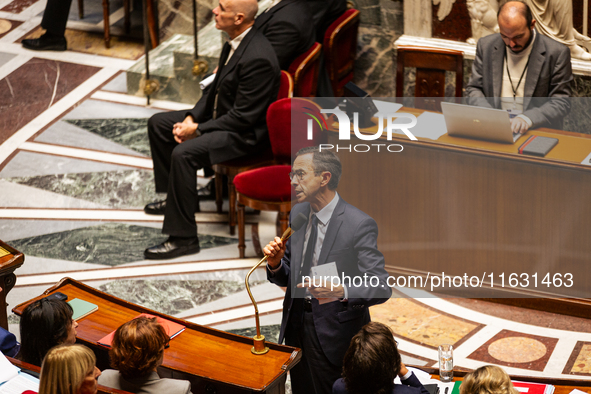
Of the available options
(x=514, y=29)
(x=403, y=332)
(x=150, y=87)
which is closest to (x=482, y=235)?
(x=403, y=332)

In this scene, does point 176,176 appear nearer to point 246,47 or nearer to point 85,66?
point 246,47

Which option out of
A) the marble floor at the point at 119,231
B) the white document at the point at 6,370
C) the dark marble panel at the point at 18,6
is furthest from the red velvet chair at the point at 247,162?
the dark marble panel at the point at 18,6

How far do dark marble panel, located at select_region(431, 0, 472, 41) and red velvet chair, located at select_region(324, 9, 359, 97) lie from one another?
73 cm

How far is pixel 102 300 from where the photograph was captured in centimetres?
362

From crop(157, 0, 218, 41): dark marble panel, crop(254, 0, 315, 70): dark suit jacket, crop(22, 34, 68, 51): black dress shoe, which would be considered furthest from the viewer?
crop(22, 34, 68, 51): black dress shoe

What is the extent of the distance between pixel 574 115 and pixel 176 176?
3136 millimetres

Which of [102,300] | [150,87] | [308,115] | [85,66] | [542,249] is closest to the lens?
[102,300]

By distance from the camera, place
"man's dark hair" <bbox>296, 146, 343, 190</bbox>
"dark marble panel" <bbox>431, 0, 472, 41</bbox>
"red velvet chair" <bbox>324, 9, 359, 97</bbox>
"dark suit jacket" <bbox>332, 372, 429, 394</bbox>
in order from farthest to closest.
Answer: "red velvet chair" <bbox>324, 9, 359, 97</bbox> < "dark marble panel" <bbox>431, 0, 472, 41</bbox> < "man's dark hair" <bbox>296, 146, 343, 190</bbox> < "dark suit jacket" <bbox>332, 372, 429, 394</bbox>

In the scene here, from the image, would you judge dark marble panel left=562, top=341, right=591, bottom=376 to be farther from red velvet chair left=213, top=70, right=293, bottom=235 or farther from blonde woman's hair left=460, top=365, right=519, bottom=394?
red velvet chair left=213, top=70, right=293, bottom=235

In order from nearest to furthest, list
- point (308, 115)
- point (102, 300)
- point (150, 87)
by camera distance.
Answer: point (102, 300) → point (308, 115) → point (150, 87)

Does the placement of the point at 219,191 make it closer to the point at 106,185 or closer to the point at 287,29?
the point at 106,185

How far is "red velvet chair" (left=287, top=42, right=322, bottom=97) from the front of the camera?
5805 mm

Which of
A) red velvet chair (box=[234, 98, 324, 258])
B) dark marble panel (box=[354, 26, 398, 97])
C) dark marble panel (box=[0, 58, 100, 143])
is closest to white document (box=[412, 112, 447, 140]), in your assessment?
red velvet chair (box=[234, 98, 324, 258])

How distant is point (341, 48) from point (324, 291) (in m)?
4.22
